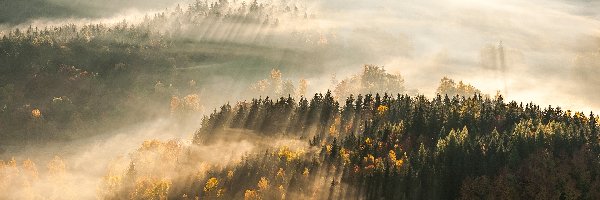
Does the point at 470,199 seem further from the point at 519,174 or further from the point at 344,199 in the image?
the point at 344,199

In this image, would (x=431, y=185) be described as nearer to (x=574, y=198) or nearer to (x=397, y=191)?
(x=397, y=191)

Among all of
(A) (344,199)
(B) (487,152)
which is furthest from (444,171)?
(A) (344,199)

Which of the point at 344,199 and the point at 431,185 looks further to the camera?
the point at 344,199

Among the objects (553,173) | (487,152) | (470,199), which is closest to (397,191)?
(470,199)

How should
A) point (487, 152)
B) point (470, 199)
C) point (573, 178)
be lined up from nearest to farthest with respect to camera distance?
point (470, 199) < point (573, 178) < point (487, 152)

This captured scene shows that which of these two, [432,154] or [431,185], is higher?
[432,154]

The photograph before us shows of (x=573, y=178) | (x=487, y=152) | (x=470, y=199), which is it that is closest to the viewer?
(x=470, y=199)

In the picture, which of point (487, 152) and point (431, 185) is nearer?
point (431, 185)

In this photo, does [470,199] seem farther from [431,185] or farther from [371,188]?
[371,188]

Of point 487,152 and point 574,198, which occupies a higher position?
point 487,152
